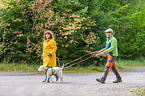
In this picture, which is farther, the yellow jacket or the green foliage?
the green foliage

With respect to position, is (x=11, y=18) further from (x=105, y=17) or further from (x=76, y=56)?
(x=105, y=17)

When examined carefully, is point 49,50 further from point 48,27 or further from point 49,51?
point 48,27

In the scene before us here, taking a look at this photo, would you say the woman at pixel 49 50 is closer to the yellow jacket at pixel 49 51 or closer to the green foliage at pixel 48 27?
the yellow jacket at pixel 49 51

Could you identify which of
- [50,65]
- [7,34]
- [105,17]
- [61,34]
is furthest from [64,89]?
[105,17]

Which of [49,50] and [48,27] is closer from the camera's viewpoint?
Answer: [49,50]

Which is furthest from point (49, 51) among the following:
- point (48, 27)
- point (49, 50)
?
point (48, 27)

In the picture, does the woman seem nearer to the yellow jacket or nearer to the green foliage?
the yellow jacket

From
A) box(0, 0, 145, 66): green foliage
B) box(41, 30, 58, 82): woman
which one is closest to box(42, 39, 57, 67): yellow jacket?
box(41, 30, 58, 82): woman

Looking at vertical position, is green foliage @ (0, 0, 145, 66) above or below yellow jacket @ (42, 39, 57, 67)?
above

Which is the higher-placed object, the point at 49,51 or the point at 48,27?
the point at 48,27

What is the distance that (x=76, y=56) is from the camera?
1541cm

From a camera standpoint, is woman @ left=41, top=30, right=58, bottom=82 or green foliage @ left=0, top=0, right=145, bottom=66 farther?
green foliage @ left=0, top=0, right=145, bottom=66

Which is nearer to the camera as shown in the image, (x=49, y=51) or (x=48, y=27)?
(x=49, y=51)

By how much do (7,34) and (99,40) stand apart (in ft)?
20.6
